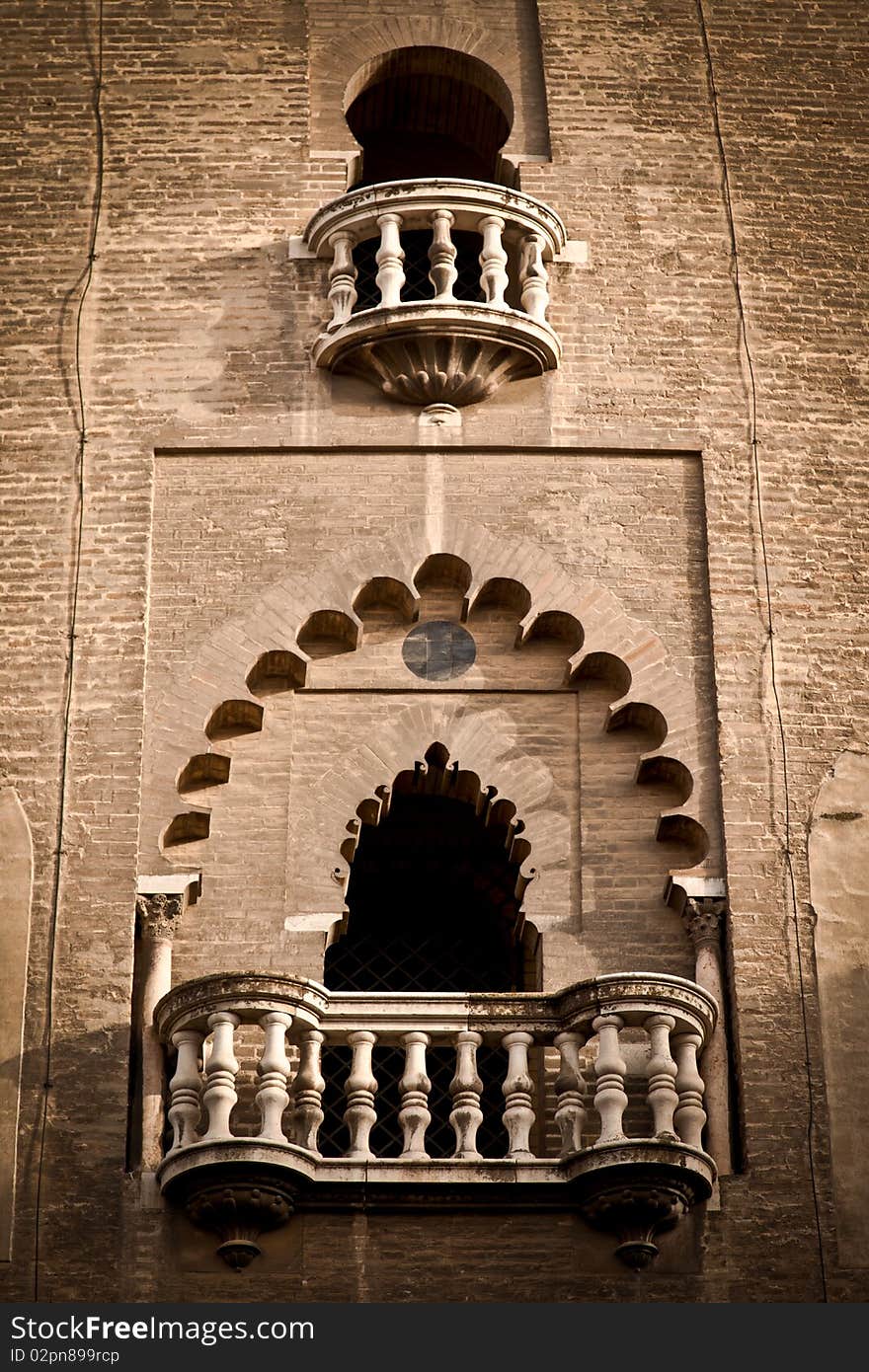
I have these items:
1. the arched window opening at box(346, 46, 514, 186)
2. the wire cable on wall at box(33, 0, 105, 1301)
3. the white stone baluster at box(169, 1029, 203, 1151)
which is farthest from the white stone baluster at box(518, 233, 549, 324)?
the white stone baluster at box(169, 1029, 203, 1151)

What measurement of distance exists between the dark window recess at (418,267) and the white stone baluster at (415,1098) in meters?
5.01

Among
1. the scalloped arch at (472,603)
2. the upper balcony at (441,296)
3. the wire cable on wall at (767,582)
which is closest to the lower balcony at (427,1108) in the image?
the wire cable on wall at (767,582)

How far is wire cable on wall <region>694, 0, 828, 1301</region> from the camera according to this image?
14961 millimetres

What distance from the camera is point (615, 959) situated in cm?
1563

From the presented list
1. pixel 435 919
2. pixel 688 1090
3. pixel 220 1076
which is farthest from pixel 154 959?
pixel 688 1090

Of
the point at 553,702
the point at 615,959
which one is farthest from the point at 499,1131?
the point at 553,702

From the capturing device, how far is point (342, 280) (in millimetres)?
17281

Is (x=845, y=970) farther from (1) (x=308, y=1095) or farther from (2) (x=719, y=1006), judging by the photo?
(1) (x=308, y=1095)

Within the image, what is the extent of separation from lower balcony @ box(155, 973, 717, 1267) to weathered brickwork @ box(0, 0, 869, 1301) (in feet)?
0.76

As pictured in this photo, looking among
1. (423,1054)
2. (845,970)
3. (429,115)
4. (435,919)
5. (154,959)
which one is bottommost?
(423,1054)

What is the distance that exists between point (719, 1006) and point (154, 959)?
9.17 feet

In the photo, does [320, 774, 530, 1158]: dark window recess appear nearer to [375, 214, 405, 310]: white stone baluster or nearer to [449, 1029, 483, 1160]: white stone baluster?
[449, 1029, 483, 1160]: white stone baluster

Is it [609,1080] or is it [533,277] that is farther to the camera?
[533,277]

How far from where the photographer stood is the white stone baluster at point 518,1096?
14.7m
